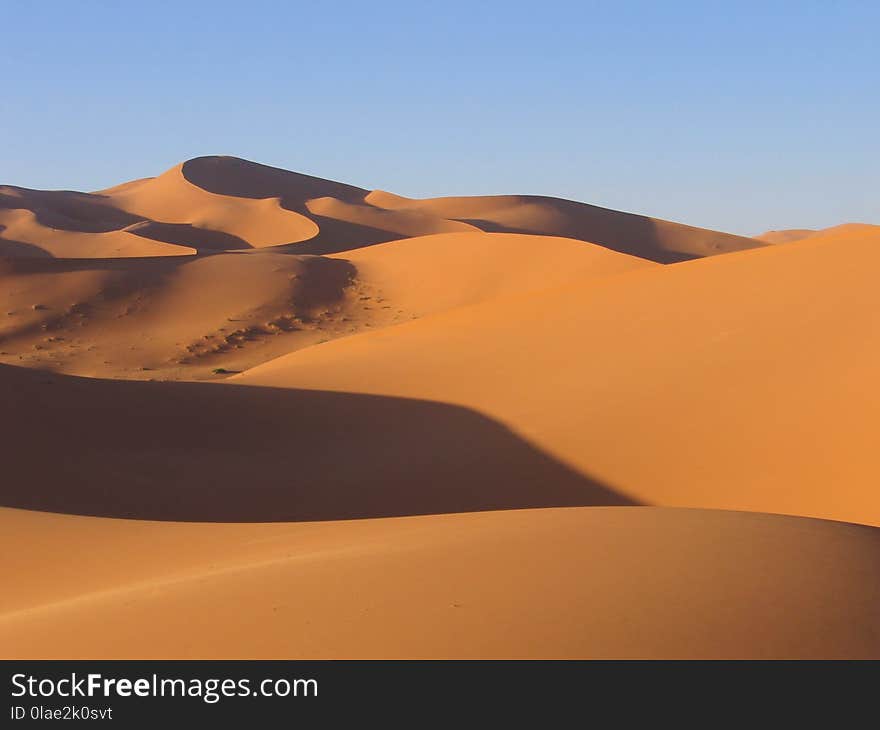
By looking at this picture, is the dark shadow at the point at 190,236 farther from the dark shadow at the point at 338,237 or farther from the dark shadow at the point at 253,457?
the dark shadow at the point at 253,457

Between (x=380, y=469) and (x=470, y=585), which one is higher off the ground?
(x=470, y=585)

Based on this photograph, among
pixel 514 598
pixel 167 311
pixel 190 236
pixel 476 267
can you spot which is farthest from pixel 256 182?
pixel 514 598

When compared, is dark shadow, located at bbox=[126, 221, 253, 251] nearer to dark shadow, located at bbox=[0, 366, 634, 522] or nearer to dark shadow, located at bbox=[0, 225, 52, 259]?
dark shadow, located at bbox=[0, 225, 52, 259]

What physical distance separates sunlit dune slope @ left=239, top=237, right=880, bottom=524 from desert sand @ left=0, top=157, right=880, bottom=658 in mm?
41

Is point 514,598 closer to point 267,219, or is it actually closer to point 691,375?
point 691,375

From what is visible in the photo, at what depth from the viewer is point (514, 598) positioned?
3.73m

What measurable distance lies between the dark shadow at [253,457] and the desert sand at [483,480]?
0.04m

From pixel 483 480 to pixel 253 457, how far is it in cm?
266

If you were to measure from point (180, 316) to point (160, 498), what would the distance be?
Result: 76.3 feet

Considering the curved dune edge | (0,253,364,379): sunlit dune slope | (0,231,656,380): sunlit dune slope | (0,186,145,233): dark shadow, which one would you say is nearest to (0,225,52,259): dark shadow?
(0,186,145,233): dark shadow

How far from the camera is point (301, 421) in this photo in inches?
521

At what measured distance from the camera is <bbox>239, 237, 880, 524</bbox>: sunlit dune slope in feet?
32.3
